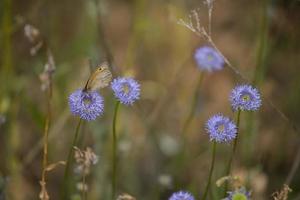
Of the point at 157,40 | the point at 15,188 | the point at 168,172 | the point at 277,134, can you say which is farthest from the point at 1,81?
the point at 277,134

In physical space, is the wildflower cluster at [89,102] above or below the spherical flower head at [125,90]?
below

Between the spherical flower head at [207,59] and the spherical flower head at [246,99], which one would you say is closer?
the spherical flower head at [246,99]

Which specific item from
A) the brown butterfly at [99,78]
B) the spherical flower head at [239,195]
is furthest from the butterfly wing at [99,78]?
the spherical flower head at [239,195]

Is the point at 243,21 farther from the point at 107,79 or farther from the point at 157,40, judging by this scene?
the point at 107,79

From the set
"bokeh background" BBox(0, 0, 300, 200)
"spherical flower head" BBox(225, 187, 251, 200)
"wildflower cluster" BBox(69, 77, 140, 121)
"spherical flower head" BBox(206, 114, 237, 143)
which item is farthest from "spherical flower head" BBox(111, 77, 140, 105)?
"bokeh background" BBox(0, 0, 300, 200)

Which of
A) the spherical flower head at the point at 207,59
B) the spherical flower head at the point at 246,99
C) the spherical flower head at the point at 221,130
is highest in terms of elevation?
the spherical flower head at the point at 207,59

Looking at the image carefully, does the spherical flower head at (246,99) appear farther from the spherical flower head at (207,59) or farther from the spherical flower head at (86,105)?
the spherical flower head at (207,59)
